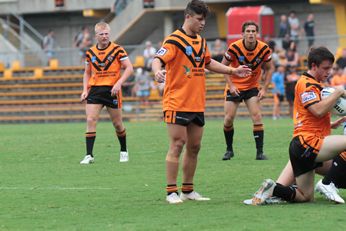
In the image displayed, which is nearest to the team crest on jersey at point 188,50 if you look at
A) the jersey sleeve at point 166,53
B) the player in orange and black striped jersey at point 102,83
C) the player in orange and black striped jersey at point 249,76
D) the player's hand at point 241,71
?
the jersey sleeve at point 166,53

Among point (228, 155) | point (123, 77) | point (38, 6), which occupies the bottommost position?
point (228, 155)

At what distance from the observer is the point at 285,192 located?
9.59m

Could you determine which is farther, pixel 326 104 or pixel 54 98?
pixel 54 98

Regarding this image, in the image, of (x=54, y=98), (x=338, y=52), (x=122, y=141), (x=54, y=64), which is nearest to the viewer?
(x=122, y=141)

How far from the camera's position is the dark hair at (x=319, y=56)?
9469mm

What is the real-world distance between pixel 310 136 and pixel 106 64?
6.48 meters

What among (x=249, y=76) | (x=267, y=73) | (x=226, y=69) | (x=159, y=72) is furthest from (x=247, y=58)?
(x=159, y=72)

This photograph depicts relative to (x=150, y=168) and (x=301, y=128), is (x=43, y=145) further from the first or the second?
(x=301, y=128)

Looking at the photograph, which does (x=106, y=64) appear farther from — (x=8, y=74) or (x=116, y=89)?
(x=8, y=74)

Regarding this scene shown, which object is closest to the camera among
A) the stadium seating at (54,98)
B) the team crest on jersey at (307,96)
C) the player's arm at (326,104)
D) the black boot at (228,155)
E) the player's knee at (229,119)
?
the player's arm at (326,104)

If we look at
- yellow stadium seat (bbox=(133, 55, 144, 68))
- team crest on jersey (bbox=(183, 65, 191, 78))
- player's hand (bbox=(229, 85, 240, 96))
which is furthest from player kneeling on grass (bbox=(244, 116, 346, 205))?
yellow stadium seat (bbox=(133, 55, 144, 68))

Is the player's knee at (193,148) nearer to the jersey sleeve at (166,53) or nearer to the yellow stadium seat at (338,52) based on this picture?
the jersey sleeve at (166,53)

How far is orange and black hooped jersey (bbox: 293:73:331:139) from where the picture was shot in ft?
31.0

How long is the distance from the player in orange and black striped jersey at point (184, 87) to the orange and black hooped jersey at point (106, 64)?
538 cm
